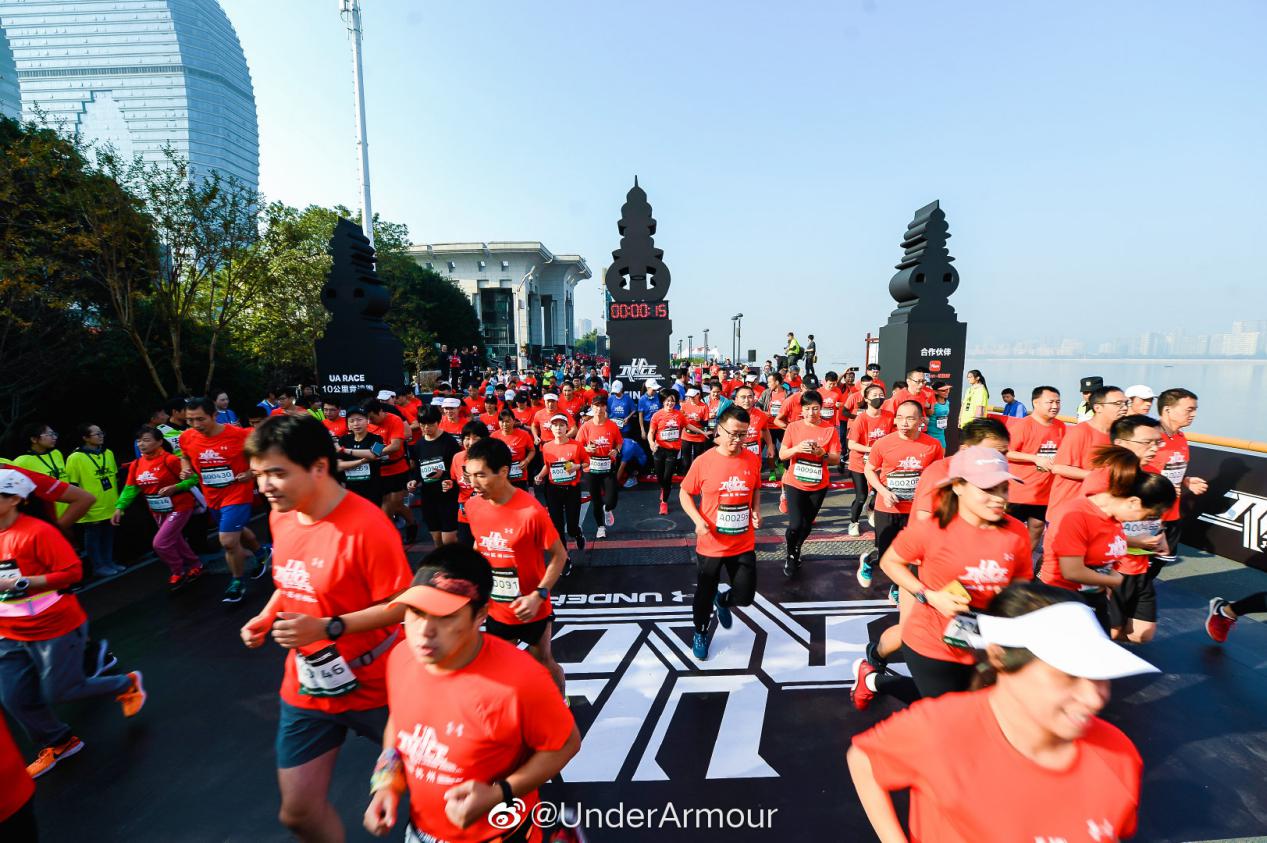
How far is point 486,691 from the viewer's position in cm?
189

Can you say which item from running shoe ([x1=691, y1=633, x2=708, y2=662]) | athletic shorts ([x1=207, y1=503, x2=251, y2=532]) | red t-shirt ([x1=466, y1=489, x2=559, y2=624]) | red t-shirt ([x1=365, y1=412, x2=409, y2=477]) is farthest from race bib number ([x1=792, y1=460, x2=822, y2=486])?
athletic shorts ([x1=207, y1=503, x2=251, y2=532])

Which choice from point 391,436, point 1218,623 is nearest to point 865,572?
point 1218,623

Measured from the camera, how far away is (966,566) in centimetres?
303

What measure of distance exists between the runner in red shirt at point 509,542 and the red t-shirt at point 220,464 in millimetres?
3961

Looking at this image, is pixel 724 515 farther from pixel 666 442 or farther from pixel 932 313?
pixel 932 313

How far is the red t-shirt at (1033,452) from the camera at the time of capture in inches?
237

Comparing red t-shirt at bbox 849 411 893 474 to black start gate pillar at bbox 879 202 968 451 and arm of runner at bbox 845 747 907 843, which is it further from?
arm of runner at bbox 845 747 907 843

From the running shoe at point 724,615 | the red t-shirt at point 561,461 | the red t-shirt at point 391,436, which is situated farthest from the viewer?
the red t-shirt at point 391,436

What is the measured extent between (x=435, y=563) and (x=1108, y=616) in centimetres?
503

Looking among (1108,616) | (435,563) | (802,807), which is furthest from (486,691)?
(1108,616)

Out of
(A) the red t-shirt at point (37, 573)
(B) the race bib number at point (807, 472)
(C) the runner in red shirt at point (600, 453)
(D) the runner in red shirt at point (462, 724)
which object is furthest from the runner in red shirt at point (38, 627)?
(B) the race bib number at point (807, 472)

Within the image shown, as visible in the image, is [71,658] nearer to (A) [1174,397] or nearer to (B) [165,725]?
(B) [165,725]

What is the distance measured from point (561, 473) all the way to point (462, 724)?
4.76 meters

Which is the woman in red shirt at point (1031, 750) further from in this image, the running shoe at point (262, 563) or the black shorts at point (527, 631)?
the running shoe at point (262, 563)
